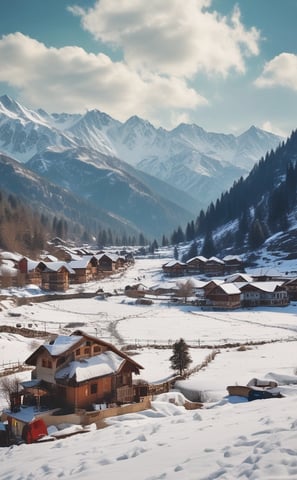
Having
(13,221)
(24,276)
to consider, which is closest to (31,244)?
(13,221)

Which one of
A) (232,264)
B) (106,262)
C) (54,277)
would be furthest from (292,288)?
(106,262)

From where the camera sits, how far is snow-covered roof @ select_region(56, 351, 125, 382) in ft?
94.0

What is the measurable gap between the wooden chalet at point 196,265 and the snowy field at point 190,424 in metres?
60.9

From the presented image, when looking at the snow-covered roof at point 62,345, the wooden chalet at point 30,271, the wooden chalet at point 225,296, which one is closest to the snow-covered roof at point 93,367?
the snow-covered roof at point 62,345

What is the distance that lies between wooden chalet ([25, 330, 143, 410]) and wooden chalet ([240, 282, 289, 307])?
191 ft

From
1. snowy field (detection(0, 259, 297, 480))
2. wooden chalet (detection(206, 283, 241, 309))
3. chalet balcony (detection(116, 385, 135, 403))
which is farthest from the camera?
wooden chalet (detection(206, 283, 241, 309))

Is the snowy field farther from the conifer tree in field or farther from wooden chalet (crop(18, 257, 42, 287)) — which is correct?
wooden chalet (crop(18, 257, 42, 287))

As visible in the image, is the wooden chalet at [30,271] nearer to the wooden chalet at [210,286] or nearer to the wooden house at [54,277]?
the wooden house at [54,277]

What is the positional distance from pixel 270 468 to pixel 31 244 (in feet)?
449

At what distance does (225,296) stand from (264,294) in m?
7.98

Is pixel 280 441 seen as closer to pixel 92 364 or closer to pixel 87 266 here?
pixel 92 364

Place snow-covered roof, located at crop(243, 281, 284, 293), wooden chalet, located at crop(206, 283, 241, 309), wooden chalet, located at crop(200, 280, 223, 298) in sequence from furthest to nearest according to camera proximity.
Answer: wooden chalet, located at crop(200, 280, 223, 298) → snow-covered roof, located at crop(243, 281, 284, 293) → wooden chalet, located at crop(206, 283, 241, 309)

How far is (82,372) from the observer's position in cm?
2869

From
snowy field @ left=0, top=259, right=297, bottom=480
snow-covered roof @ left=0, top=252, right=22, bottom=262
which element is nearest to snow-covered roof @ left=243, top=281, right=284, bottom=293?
snowy field @ left=0, top=259, right=297, bottom=480
